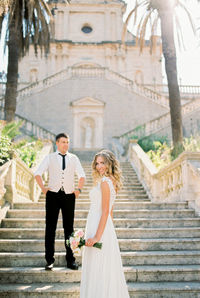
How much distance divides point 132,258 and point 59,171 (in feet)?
5.74

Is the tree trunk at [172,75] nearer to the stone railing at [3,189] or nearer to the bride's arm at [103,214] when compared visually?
the stone railing at [3,189]

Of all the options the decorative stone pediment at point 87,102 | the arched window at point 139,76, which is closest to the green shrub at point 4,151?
the decorative stone pediment at point 87,102

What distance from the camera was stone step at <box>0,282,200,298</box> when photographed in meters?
4.10

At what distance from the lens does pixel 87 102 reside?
2072cm

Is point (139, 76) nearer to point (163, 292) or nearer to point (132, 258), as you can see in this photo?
point (132, 258)

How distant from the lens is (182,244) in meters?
5.39

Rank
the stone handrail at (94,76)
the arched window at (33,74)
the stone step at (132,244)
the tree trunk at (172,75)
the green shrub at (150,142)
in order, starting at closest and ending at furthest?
the stone step at (132,244), the tree trunk at (172,75), the green shrub at (150,142), the stone handrail at (94,76), the arched window at (33,74)

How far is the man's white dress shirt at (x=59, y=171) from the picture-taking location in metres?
4.57

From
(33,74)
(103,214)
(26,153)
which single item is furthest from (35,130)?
(33,74)

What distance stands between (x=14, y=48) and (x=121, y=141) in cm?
766

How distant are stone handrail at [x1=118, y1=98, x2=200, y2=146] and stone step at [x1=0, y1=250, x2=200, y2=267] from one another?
11.9 meters

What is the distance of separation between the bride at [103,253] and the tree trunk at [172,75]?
742 cm

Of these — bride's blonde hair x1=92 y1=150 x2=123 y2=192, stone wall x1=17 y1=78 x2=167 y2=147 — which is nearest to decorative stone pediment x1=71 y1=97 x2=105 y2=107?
stone wall x1=17 y1=78 x2=167 y2=147

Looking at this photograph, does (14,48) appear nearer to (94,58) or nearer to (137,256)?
(137,256)
